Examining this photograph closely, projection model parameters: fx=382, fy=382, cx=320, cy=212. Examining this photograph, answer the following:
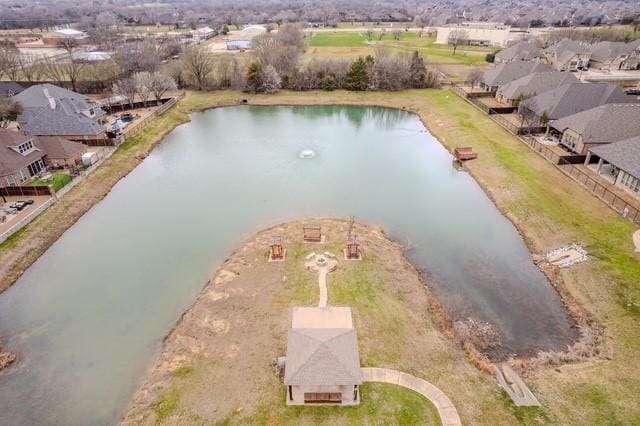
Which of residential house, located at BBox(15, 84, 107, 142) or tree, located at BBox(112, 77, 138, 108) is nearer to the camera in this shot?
residential house, located at BBox(15, 84, 107, 142)

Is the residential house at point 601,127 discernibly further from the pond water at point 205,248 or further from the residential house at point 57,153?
the residential house at point 57,153

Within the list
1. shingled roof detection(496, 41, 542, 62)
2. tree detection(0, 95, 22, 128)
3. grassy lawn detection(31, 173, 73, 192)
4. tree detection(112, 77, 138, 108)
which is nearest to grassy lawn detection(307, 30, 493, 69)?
shingled roof detection(496, 41, 542, 62)

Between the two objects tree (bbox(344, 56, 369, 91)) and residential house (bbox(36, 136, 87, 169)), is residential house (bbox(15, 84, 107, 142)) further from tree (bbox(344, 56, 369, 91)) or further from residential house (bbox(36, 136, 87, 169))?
tree (bbox(344, 56, 369, 91))

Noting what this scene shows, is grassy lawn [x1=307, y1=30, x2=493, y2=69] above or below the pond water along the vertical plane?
above

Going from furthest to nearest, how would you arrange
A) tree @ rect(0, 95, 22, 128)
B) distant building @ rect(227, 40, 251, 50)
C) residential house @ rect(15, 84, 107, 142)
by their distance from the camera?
1. distant building @ rect(227, 40, 251, 50)
2. residential house @ rect(15, 84, 107, 142)
3. tree @ rect(0, 95, 22, 128)

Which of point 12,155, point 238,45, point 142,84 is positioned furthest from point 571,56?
point 12,155

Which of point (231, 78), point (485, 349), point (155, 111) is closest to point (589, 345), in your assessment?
point (485, 349)

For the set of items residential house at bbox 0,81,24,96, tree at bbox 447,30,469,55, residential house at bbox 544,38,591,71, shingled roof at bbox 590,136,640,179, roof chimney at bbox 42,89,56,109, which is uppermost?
tree at bbox 447,30,469,55
